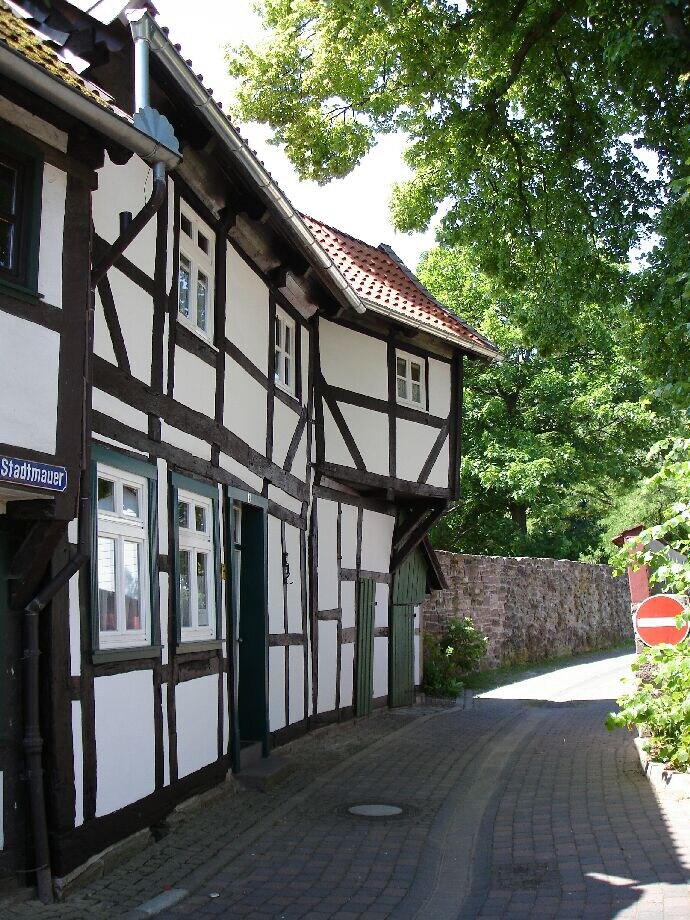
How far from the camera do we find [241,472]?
10.1 meters

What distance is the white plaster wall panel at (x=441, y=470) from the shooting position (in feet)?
50.4

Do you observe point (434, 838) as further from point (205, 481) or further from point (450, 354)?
point (450, 354)

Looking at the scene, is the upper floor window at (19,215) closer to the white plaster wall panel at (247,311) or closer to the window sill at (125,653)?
the window sill at (125,653)

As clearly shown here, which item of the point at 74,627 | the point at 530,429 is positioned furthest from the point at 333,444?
the point at 530,429

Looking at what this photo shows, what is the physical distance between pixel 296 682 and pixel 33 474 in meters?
7.19

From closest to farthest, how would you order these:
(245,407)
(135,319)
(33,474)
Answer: (33,474) → (135,319) → (245,407)

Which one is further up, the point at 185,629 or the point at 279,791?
the point at 185,629

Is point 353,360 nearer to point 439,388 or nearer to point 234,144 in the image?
point 439,388

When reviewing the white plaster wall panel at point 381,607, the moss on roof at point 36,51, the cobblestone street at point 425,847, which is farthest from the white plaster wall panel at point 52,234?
the white plaster wall panel at point 381,607

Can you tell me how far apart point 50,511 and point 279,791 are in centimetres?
466

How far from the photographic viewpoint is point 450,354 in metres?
16.1

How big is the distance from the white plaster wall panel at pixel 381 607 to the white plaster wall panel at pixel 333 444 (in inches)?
110

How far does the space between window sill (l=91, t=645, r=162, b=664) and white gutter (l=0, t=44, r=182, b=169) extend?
3.15m

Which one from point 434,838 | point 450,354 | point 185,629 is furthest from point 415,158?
point 434,838
